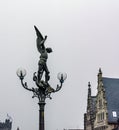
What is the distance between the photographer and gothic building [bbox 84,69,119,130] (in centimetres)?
7300

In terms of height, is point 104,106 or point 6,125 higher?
point 104,106

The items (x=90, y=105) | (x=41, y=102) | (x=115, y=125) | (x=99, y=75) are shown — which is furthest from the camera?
(x=90, y=105)

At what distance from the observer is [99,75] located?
76.6 metres

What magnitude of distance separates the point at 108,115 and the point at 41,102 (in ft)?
178

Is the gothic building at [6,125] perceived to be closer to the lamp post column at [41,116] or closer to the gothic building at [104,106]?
the gothic building at [104,106]

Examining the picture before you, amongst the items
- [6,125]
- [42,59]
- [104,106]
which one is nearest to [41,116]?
[42,59]

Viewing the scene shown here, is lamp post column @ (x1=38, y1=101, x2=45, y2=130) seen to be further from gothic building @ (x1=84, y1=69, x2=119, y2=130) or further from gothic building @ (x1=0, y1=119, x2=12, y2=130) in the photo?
gothic building @ (x1=0, y1=119, x2=12, y2=130)

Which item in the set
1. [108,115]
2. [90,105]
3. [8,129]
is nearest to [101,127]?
[108,115]

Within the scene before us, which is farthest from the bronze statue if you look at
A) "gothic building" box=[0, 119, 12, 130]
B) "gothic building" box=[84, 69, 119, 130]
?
"gothic building" box=[0, 119, 12, 130]

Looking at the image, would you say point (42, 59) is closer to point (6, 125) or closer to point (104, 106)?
point (104, 106)

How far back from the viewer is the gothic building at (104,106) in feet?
240

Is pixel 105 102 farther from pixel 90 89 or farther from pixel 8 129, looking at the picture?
pixel 8 129

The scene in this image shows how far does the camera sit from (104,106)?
73.8 metres

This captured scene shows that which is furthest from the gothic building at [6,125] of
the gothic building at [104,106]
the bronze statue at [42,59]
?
the bronze statue at [42,59]
